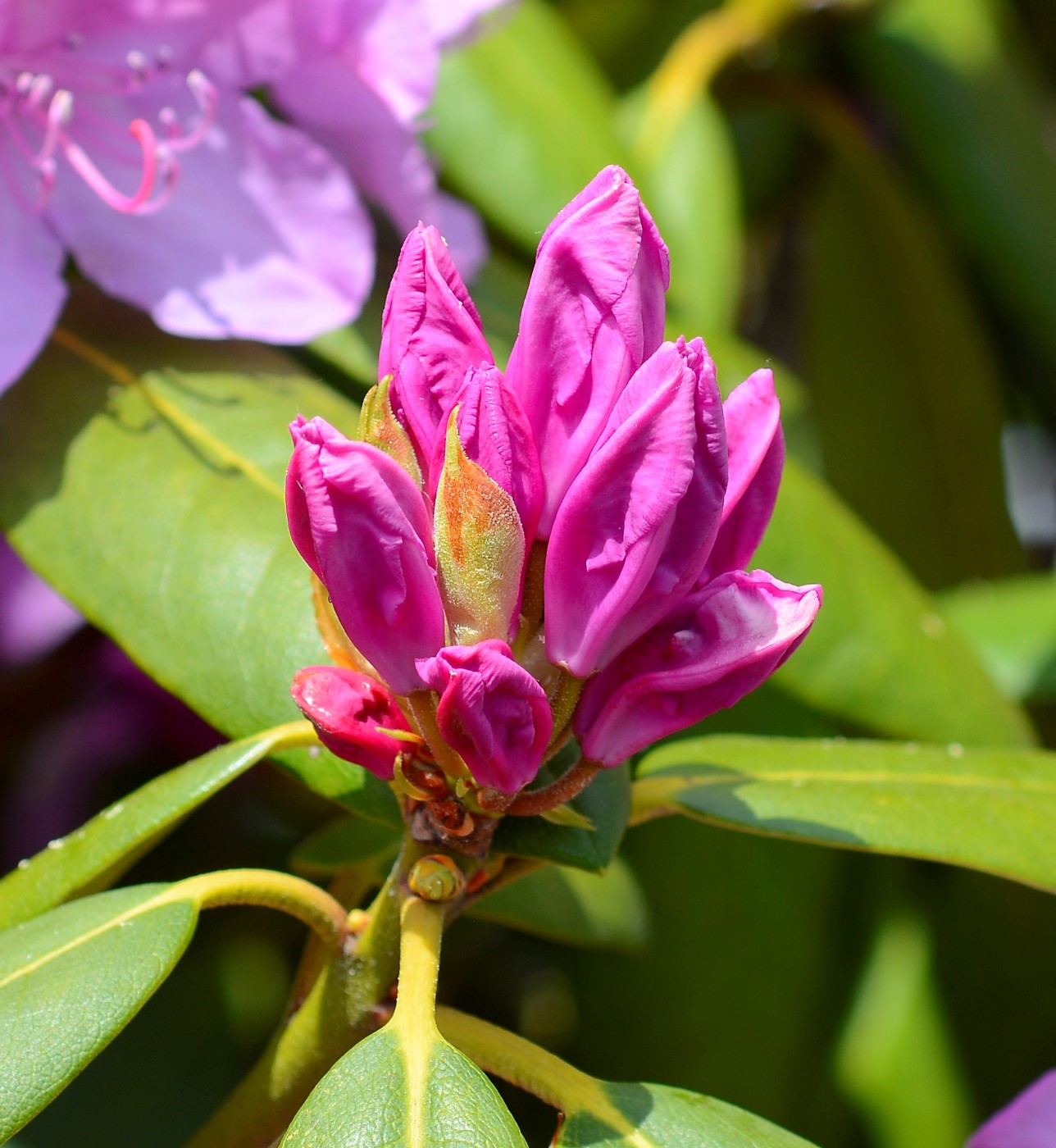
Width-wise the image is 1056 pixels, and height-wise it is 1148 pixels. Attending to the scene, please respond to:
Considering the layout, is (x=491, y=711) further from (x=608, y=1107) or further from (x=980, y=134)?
(x=980, y=134)

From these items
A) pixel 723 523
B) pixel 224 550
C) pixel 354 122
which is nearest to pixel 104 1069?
pixel 224 550

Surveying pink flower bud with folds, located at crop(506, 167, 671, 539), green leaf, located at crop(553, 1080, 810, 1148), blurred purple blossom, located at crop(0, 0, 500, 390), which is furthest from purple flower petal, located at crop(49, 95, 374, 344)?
green leaf, located at crop(553, 1080, 810, 1148)

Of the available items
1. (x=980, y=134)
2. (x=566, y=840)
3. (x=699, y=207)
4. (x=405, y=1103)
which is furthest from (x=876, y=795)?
(x=980, y=134)

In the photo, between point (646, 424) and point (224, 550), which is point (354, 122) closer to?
point (224, 550)

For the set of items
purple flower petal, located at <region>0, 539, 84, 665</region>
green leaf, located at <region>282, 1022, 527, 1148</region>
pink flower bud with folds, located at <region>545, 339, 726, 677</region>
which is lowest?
purple flower petal, located at <region>0, 539, 84, 665</region>

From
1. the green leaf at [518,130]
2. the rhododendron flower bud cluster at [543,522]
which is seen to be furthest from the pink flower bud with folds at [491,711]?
the green leaf at [518,130]

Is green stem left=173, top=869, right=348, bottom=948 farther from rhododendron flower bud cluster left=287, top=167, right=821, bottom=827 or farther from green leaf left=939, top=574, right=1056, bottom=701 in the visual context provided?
green leaf left=939, top=574, right=1056, bottom=701
